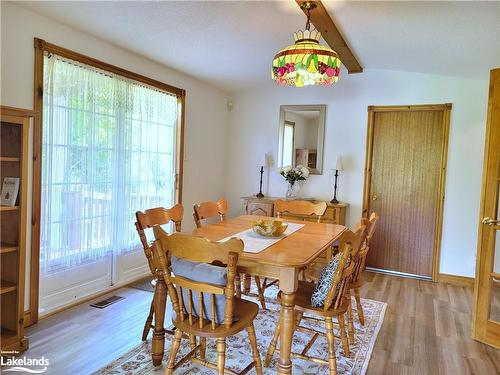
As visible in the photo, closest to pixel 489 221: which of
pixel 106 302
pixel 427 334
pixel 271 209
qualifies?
pixel 427 334

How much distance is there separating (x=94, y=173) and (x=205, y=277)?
1972 millimetres

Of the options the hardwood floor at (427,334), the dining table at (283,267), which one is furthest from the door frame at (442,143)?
the dining table at (283,267)

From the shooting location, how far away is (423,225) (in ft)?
14.7

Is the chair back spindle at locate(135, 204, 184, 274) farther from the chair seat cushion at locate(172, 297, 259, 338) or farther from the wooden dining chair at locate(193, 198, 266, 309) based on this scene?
the chair seat cushion at locate(172, 297, 259, 338)

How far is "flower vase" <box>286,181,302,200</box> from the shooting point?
4914mm

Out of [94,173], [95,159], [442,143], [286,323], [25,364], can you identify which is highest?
[442,143]

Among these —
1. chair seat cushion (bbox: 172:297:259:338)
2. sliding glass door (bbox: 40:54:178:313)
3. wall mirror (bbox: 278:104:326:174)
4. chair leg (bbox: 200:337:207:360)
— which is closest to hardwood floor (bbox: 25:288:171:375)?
sliding glass door (bbox: 40:54:178:313)

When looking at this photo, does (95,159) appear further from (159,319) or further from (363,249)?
(363,249)

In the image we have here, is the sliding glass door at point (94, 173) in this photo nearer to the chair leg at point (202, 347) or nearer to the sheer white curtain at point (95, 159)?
the sheer white curtain at point (95, 159)

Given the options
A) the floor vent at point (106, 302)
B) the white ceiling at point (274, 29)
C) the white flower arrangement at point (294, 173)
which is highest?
the white ceiling at point (274, 29)

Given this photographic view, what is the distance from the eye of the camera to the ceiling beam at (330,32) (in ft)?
9.08

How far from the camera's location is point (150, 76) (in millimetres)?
3916

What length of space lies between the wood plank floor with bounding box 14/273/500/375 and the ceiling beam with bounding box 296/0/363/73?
2.46 metres

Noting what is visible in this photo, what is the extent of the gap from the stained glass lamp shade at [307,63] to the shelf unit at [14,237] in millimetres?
1601
